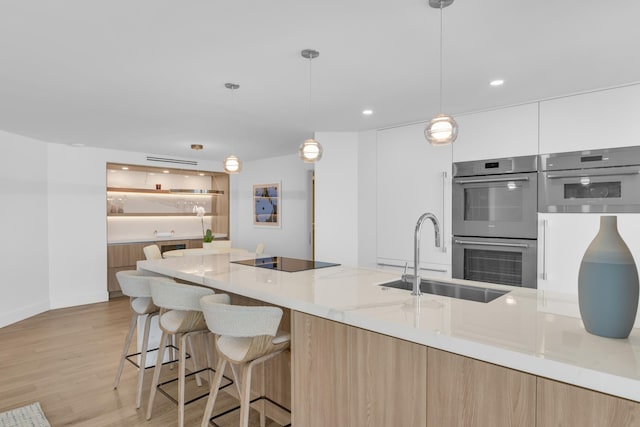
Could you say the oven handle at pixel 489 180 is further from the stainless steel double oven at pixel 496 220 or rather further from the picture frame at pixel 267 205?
the picture frame at pixel 267 205

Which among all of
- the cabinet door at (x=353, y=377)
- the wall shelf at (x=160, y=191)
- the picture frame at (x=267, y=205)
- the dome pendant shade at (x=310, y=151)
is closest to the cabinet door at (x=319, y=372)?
the cabinet door at (x=353, y=377)

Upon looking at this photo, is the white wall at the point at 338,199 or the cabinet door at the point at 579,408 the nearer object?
the cabinet door at the point at 579,408

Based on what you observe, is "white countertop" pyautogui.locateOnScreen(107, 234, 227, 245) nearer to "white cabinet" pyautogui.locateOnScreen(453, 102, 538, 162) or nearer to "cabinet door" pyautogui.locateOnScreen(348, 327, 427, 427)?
"white cabinet" pyautogui.locateOnScreen(453, 102, 538, 162)

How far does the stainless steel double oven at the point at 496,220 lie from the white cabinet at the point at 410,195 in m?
0.13

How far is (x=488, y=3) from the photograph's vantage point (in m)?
1.87

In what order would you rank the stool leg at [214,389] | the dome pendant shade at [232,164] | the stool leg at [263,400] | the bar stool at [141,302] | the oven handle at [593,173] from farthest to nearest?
the dome pendant shade at [232,164]
the oven handle at [593,173]
the bar stool at [141,302]
the stool leg at [263,400]
the stool leg at [214,389]

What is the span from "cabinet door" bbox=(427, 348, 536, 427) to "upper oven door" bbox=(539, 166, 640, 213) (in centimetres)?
245

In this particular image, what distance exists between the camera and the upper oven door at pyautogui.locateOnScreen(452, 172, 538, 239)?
3.43m

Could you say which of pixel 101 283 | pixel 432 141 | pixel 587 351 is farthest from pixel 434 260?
pixel 101 283

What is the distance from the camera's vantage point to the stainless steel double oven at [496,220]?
3.43m

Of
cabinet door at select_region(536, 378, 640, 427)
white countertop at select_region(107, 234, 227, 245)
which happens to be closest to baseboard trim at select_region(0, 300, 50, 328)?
white countertop at select_region(107, 234, 227, 245)

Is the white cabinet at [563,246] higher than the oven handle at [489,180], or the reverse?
the oven handle at [489,180]

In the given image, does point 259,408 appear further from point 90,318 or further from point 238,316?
point 90,318

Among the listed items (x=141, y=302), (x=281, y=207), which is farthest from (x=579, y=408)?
(x=281, y=207)
